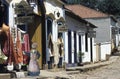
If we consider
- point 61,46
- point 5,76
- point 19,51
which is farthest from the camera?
point 61,46

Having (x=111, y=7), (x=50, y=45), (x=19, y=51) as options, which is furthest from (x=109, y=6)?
(x=19, y=51)

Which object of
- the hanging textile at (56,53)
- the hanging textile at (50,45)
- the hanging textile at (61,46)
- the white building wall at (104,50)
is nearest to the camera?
the hanging textile at (50,45)

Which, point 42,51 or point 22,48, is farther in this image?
point 42,51

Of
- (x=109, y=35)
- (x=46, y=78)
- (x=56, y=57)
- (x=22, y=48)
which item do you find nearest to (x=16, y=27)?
(x=22, y=48)

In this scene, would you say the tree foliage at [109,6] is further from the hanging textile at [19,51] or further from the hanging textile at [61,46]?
the hanging textile at [19,51]

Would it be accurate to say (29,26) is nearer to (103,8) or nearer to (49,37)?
(49,37)

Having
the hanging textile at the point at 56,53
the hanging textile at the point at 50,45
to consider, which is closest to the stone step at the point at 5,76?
the hanging textile at the point at 50,45

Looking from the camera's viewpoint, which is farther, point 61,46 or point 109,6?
point 109,6

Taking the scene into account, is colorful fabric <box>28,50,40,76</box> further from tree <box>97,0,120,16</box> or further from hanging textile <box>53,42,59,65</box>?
tree <box>97,0,120,16</box>

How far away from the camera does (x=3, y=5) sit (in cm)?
1692

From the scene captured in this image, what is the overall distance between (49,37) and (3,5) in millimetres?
5838

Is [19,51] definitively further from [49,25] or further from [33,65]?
[49,25]

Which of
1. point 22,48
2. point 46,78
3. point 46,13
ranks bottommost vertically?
point 46,78

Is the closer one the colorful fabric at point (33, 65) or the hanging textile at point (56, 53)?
the colorful fabric at point (33, 65)
